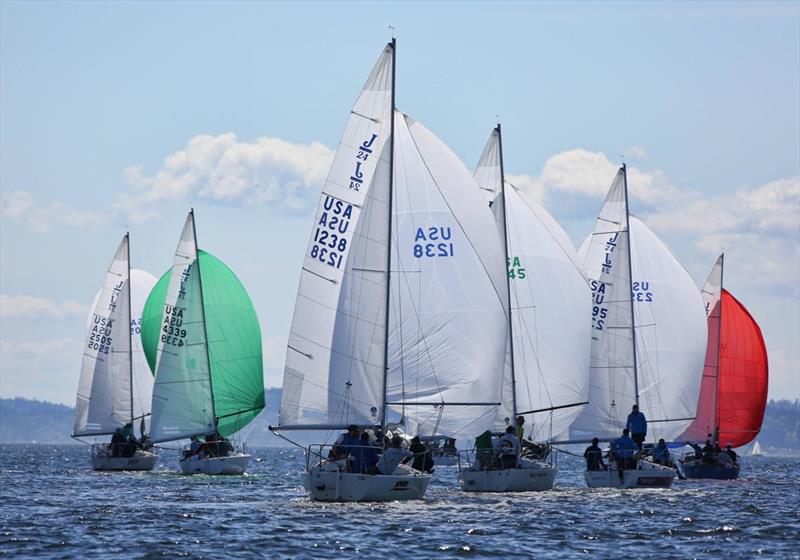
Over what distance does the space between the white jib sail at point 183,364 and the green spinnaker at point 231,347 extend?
2.13 ft

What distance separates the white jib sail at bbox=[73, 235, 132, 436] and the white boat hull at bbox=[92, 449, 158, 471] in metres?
2.77

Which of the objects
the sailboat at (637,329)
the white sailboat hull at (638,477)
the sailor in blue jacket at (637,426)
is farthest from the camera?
the sailboat at (637,329)

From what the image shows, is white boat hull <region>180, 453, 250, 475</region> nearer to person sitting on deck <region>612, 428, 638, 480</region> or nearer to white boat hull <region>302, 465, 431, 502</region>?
person sitting on deck <region>612, 428, 638, 480</region>

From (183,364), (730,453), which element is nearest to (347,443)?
(183,364)

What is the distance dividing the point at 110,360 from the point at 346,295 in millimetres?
27947

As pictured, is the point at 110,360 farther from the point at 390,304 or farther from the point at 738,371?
the point at 390,304

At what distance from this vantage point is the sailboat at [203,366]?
52.7m

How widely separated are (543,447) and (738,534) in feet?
37.8

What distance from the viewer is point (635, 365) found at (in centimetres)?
4662

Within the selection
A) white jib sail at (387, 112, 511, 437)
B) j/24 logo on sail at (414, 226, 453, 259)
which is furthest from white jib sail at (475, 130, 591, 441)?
j/24 logo on sail at (414, 226, 453, 259)

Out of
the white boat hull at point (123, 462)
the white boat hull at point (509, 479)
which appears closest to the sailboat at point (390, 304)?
the white boat hull at point (509, 479)

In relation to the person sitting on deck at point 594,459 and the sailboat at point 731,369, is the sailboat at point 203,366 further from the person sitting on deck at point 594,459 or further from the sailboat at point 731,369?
the sailboat at point 731,369

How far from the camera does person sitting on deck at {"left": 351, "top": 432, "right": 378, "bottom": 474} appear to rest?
105ft

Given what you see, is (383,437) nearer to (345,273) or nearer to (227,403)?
(345,273)
